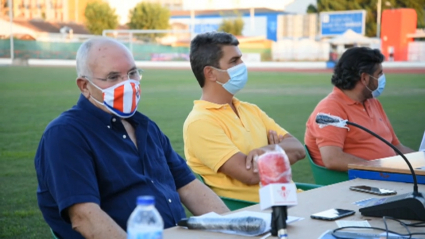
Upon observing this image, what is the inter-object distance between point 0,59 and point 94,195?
1882 inches

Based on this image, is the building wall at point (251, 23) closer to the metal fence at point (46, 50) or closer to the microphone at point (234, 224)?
the metal fence at point (46, 50)

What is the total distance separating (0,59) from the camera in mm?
46844

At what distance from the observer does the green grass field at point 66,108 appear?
596 centimetres

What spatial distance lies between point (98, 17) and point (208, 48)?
68.1 m

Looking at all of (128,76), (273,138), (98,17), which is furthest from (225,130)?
(98,17)

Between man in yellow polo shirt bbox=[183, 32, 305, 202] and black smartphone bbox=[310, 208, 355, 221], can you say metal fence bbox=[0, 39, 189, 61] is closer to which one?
man in yellow polo shirt bbox=[183, 32, 305, 202]

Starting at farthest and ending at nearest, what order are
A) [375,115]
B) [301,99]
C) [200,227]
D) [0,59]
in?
[0,59] → [301,99] → [375,115] → [200,227]

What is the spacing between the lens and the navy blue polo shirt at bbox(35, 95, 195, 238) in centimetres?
240

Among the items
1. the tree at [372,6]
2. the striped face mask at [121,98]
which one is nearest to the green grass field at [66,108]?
the striped face mask at [121,98]

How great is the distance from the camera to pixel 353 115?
14.9ft

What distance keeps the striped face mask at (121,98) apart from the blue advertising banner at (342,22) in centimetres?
5077

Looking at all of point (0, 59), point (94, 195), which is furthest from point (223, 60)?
point (0, 59)

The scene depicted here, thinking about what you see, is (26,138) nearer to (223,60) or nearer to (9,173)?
(9,173)

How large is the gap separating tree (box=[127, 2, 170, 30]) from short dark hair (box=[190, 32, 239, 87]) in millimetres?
67869
